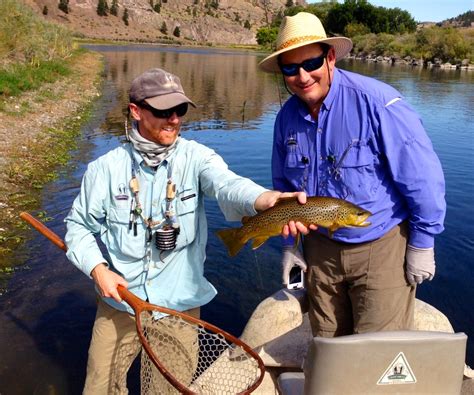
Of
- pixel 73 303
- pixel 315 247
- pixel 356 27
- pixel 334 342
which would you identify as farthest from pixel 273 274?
pixel 356 27

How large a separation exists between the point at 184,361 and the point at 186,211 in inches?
46.0

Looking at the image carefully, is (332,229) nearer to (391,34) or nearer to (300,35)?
(300,35)

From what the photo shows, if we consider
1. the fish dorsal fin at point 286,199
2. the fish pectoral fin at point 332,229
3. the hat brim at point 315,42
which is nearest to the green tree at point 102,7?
the hat brim at point 315,42

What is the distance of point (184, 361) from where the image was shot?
371 centimetres

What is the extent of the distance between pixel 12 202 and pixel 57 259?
257 cm

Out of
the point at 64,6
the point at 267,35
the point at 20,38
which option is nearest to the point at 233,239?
the point at 20,38

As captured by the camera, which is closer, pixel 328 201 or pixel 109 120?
pixel 328 201

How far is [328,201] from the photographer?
11.0ft

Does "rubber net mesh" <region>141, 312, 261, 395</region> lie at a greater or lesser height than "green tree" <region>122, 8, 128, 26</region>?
lesser

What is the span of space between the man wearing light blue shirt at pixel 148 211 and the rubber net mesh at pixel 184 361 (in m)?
0.21

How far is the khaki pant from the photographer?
3631 mm

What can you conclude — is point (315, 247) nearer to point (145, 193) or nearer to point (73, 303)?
point (145, 193)

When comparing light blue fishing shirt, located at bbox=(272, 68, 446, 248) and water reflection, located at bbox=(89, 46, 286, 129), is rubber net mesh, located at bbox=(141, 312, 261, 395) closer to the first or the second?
light blue fishing shirt, located at bbox=(272, 68, 446, 248)

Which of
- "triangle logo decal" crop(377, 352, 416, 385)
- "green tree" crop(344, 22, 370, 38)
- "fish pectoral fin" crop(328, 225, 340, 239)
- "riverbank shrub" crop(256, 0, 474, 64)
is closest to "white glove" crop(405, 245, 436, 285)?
"fish pectoral fin" crop(328, 225, 340, 239)
